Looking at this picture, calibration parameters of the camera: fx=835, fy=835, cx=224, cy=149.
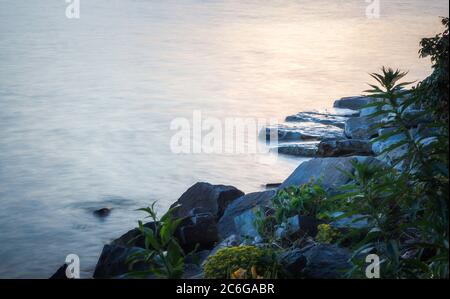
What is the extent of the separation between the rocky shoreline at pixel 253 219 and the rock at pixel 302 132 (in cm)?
40

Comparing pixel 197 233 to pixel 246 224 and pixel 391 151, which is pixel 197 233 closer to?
pixel 246 224

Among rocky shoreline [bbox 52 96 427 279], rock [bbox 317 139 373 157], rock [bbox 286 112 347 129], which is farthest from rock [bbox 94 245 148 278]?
rock [bbox 286 112 347 129]

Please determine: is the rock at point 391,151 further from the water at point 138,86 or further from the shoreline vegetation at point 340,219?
the water at point 138,86

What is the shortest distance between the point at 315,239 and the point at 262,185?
10.1ft

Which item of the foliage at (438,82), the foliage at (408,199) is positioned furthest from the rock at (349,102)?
the foliage at (438,82)

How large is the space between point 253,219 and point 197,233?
44 cm

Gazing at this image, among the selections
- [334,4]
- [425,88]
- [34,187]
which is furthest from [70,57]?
[425,88]

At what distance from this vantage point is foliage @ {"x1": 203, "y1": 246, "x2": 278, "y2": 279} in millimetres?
3576

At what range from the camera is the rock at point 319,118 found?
9587 mm

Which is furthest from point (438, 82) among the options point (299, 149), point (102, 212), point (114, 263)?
point (299, 149)

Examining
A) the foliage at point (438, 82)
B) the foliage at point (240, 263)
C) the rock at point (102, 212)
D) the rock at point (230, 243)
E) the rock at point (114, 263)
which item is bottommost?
the rock at point (102, 212)

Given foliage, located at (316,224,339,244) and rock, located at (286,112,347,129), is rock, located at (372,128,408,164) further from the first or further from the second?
rock, located at (286,112,347,129)

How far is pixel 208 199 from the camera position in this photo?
6.26m
